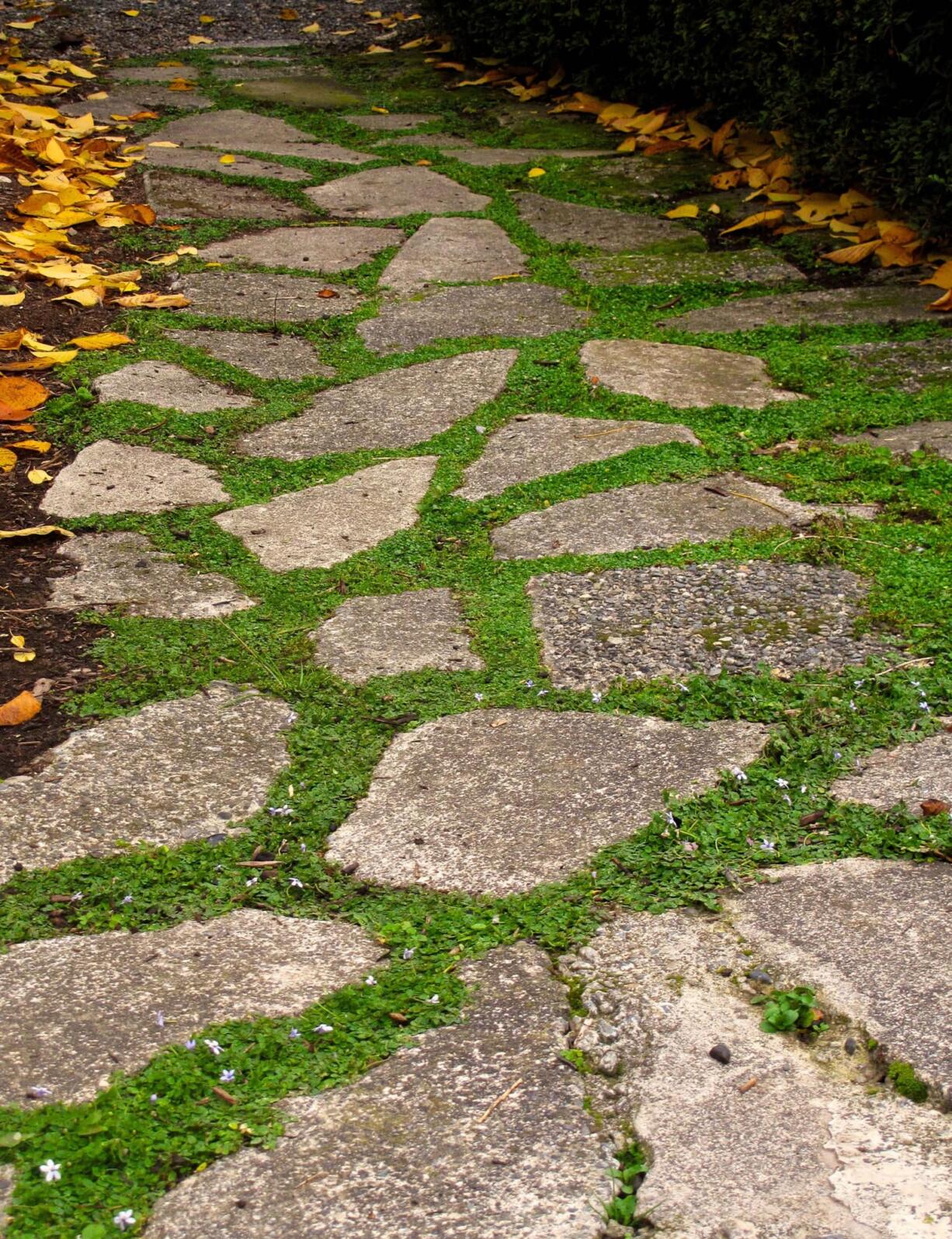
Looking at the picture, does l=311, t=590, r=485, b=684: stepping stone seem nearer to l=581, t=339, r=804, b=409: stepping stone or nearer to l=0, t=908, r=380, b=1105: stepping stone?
l=0, t=908, r=380, b=1105: stepping stone

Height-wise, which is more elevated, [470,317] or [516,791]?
[470,317]

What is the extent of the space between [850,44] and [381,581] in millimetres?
2407

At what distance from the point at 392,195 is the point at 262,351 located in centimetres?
146

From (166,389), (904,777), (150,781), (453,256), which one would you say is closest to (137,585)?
(150,781)

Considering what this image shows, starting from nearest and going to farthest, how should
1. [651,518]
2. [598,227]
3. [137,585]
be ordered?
[137,585], [651,518], [598,227]

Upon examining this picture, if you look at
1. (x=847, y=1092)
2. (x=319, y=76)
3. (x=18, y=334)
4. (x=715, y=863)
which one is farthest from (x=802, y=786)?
(x=319, y=76)

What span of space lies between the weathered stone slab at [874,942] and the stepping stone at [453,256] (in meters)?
2.64

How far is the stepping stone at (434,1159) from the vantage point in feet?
4.00

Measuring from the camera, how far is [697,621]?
2.26 m

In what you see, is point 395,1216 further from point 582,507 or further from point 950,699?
point 582,507

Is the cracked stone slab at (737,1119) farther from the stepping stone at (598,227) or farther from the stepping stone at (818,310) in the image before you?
the stepping stone at (598,227)

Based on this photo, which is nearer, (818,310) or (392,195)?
(818,310)


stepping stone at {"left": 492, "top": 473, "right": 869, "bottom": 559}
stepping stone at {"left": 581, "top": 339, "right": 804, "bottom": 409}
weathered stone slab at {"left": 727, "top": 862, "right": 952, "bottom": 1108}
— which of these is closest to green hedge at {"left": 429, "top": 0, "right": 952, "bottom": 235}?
stepping stone at {"left": 581, "top": 339, "right": 804, "bottom": 409}

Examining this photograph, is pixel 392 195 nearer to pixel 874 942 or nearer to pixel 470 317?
pixel 470 317
